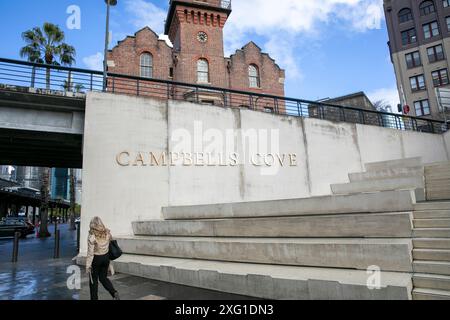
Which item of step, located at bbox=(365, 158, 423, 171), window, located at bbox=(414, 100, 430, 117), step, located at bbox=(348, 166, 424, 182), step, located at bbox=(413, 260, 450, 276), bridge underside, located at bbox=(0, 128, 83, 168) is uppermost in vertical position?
window, located at bbox=(414, 100, 430, 117)

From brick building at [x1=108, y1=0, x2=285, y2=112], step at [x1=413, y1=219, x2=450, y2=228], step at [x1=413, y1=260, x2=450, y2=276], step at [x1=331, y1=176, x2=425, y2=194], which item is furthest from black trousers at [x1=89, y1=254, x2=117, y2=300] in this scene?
brick building at [x1=108, y1=0, x2=285, y2=112]

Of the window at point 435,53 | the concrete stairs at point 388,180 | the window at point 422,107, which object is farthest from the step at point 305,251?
the window at point 435,53

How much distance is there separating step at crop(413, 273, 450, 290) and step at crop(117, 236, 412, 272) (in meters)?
0.31

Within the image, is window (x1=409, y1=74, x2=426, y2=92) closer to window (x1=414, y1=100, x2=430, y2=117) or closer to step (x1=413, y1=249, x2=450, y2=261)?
window (x1=414, y1=100, x2=430, y2=117)

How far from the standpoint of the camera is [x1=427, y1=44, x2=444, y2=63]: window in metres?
46.1

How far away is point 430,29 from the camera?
157ft

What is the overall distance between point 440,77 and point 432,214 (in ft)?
165

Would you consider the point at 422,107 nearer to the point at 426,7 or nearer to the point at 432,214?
the point at 426,7

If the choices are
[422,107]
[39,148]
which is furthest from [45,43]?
[422,107]

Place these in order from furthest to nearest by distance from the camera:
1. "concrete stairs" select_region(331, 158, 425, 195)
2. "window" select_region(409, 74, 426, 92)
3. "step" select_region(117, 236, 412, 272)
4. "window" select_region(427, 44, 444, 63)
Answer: "window" select_region(409, 74, 426, 92), "window" select_region(427, 44, 444, 63), "concrete stairs" select_region(331, 158, 425, 195), "step" select_region(117, 236, 412, 272)

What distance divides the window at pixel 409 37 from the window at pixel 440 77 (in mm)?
6943

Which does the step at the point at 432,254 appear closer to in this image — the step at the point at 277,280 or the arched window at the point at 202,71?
the step at the point at 277,280

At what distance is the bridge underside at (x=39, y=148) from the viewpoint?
512 inches

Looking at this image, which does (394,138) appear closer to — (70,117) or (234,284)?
(234,284)
